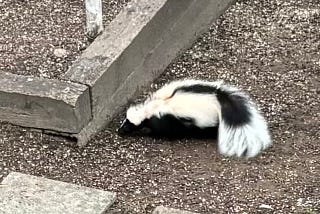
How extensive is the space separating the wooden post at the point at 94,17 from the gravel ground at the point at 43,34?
9cm

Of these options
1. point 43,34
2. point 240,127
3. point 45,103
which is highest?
point 240,127

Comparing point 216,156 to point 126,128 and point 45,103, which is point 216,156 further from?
point 45,103

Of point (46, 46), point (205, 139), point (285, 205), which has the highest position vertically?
point (285, 205)

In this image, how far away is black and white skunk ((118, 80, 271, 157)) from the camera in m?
5.18

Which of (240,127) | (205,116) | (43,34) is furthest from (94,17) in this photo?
(240,127)

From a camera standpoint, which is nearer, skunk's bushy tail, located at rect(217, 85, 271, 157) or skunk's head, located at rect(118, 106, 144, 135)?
skunk's bushy tail, located at rect(217, 85, 271, 157)

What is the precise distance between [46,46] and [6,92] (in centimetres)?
71

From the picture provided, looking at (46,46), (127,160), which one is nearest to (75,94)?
(127,160)

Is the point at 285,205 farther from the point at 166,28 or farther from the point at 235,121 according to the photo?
the point at 166,28

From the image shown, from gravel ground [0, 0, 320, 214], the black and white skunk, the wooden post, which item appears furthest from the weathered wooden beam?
the wooden post

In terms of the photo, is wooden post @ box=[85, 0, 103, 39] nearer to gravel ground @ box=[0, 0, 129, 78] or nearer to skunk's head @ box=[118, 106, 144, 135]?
gravel ground @ box=[0, 0, 129, 78]

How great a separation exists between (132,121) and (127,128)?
5cm

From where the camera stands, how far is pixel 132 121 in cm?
540

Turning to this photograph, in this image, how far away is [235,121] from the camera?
5242 mm
